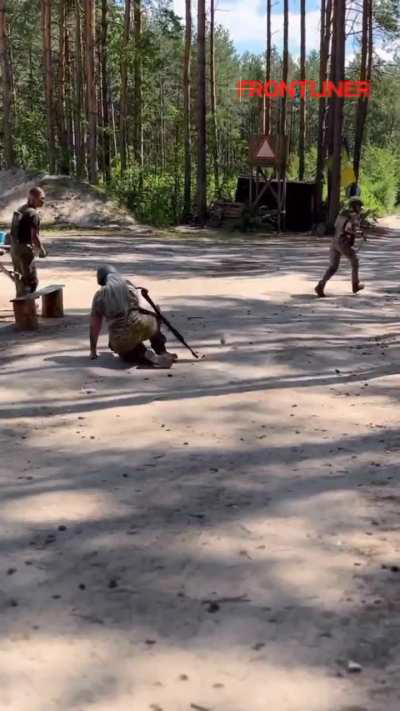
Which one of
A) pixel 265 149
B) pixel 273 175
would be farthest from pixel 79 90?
Result: pixel 265 149

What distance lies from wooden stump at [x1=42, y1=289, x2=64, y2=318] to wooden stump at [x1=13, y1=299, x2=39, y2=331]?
2.04ft

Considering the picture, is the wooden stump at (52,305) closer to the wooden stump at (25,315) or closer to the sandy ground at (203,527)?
the wooden stump at (25,315)

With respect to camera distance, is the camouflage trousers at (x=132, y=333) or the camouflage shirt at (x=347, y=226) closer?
the camouflage trousers at (x=132, y=333)

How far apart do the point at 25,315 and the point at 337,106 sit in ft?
56.1

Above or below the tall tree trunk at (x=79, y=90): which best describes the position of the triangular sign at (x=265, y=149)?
below

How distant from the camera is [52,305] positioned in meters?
11.4

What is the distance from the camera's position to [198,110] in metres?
26.4

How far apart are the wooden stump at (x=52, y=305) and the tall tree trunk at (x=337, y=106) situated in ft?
51.1

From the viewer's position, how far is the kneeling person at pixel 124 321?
8469mm

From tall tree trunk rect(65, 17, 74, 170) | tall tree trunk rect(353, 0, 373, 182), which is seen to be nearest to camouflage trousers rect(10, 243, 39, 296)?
tall tree trunk rect(353, 0, 373, 182)

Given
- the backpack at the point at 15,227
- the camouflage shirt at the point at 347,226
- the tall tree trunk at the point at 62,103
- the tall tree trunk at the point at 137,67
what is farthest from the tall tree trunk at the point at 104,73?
the backpack at the point at 15,227

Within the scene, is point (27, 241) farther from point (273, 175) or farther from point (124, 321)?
point (273, 175)

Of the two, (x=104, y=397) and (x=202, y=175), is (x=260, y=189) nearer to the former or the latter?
(x=202, y=175)

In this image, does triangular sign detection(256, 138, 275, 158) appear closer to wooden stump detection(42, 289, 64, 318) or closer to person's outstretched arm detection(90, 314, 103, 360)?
wooden stump detection(42, 289, 64, 318)
